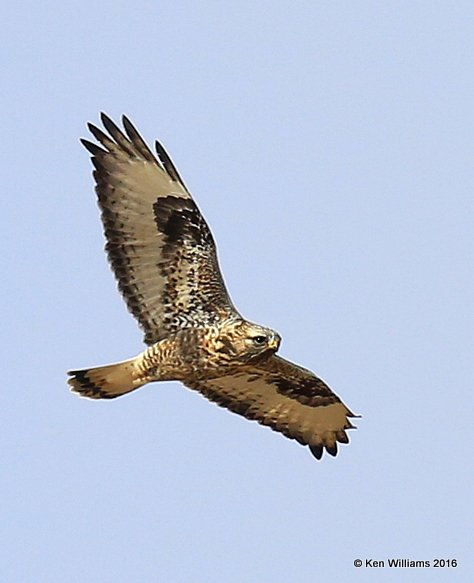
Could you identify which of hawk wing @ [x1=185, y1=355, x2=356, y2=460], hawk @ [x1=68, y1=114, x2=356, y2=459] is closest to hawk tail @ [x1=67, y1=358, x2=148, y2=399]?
hawk @ [x1=68, y1=114, x2=356, y2=459]

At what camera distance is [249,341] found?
12.9 metres

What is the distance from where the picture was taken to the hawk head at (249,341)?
12.9 meters

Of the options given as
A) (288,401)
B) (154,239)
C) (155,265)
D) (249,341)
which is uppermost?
(154,239)

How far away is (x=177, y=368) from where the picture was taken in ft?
43.7

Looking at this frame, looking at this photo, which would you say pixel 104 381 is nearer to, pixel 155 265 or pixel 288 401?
pixel 155 265

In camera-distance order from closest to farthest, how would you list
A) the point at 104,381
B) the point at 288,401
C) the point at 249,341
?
the point at 249,341
the point at 104,381
the point at 288,401

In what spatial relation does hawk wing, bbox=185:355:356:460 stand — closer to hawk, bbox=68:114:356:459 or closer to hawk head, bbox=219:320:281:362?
hawk, bbox=68:114:356:459

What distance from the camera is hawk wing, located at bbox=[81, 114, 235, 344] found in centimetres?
1357

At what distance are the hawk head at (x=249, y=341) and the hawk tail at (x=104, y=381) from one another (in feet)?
2.97

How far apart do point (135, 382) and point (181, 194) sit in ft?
5.57

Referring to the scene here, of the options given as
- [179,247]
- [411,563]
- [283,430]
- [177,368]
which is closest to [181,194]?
[179,247]

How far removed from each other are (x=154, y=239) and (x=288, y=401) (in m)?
2.19

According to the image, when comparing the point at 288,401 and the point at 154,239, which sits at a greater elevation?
the point at 154,239

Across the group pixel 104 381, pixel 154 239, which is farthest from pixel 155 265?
pixel 104 381
